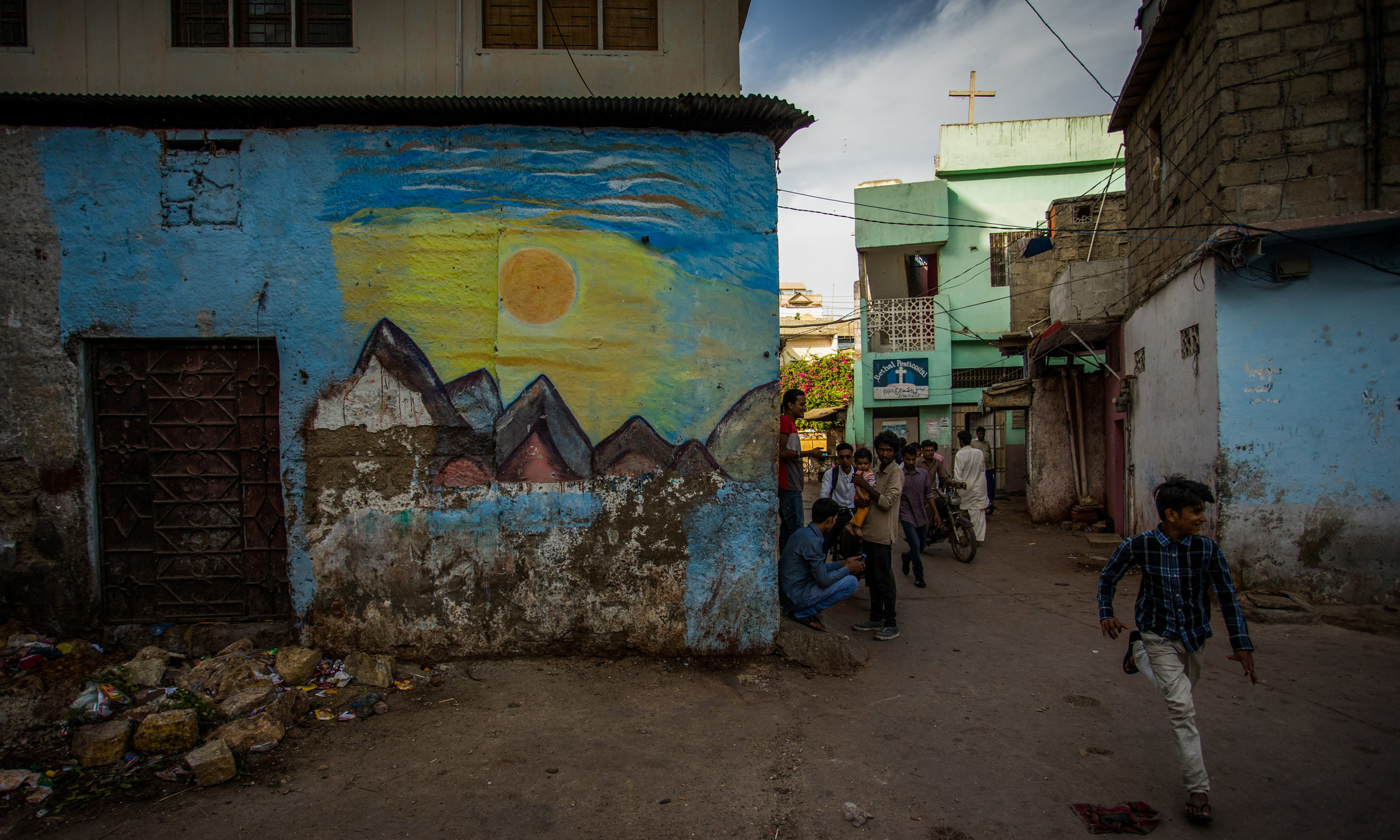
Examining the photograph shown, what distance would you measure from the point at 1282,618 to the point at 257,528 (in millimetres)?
8131

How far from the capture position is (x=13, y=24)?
5.11m

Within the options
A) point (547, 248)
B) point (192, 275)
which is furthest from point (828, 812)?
point (192, 275)

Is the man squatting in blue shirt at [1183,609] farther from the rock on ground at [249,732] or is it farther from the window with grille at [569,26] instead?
the window with grille at [569,26]

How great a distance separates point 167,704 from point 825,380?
22.9 m

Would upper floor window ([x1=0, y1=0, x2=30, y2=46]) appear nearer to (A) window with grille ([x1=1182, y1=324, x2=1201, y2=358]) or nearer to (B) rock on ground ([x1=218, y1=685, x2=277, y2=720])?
(B) rock on ground ([x1=218, y1=685, x2=277, y2=720])

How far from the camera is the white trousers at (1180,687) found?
3.05 m

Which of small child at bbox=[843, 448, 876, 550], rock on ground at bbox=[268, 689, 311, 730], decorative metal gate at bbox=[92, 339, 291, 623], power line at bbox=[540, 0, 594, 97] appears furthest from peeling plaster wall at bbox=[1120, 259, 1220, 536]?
decorative metal gate at bbox=[92, 339, 291, 623]

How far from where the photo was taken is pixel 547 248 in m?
4.83

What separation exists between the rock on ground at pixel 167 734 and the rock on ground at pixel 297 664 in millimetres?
657

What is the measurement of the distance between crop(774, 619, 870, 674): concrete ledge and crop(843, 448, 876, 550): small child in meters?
1.14

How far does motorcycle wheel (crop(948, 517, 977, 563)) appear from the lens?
9.06 meters

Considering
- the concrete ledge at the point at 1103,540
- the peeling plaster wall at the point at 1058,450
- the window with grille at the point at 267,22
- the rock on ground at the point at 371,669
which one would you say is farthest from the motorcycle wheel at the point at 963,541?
the window with grille at the point at 267,22

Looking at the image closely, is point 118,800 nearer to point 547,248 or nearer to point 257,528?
point 257,528

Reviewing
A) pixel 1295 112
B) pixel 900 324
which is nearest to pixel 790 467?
pixel 1295 112
